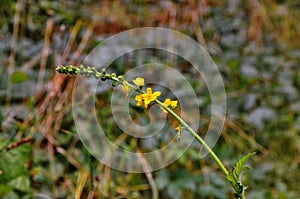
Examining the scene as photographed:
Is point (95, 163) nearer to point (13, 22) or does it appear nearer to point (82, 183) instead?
point (82, 183)

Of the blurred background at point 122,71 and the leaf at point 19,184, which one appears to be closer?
the leaf at point 19,184

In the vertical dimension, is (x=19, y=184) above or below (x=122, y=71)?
below

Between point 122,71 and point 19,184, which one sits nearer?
point 19,184

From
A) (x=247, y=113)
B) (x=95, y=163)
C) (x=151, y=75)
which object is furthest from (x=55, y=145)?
(x=247, y=113)

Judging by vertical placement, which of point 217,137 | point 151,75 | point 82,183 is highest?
point 151,75

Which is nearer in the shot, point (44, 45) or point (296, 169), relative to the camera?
point (44, 45)

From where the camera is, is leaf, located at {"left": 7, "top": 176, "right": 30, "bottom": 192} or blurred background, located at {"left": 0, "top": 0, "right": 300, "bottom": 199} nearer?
leaf, located at {"left": 7, "top": 176, "right": 30, "bottom": 192}

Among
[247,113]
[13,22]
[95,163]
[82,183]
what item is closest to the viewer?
[82,183]

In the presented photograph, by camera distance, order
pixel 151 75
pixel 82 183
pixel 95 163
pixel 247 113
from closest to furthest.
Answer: pixel 82 183 < pixel 95 163 < pixel 151 75 < pixel 247 113
